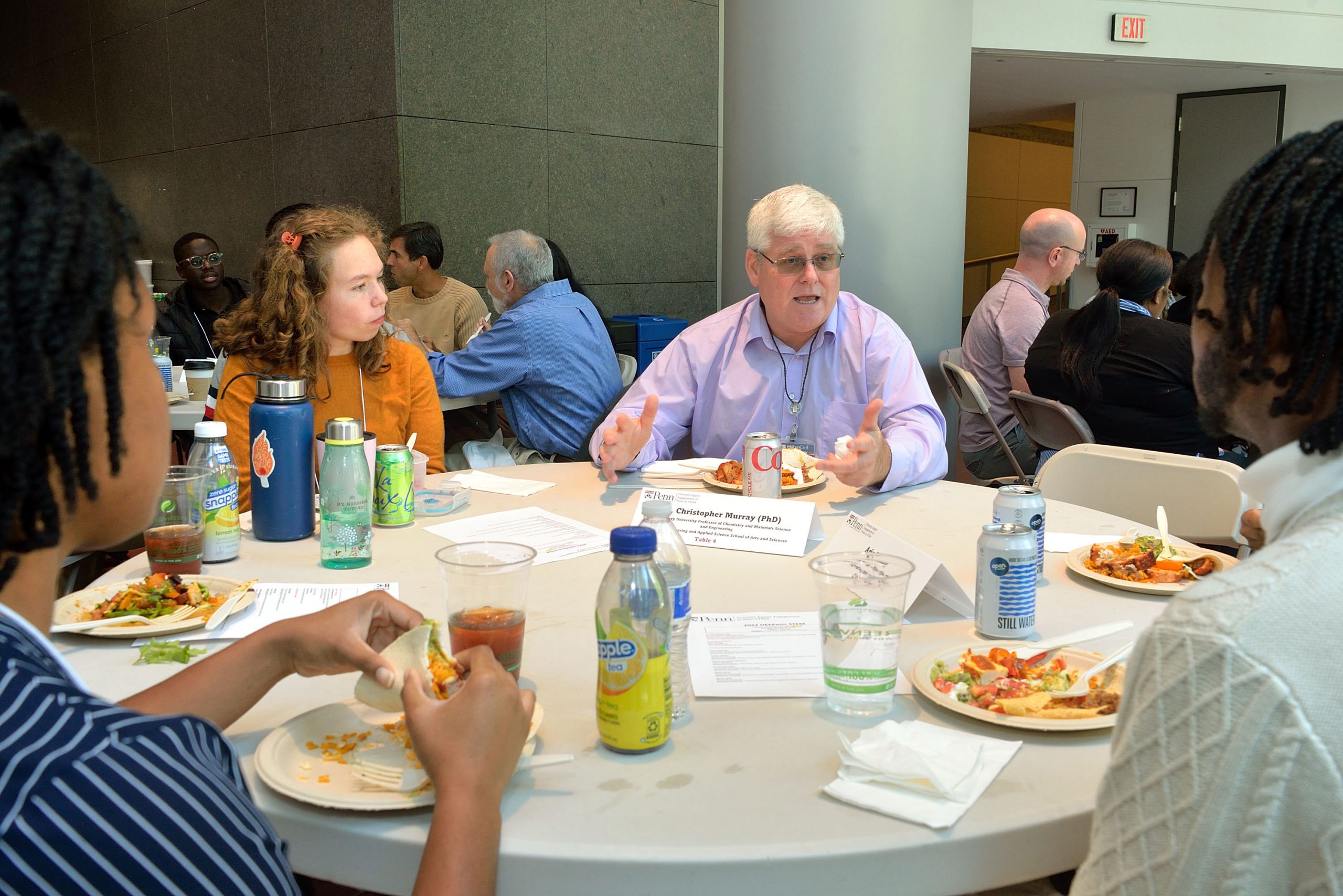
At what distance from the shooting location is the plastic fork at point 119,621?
1.41m

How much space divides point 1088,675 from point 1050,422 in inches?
119

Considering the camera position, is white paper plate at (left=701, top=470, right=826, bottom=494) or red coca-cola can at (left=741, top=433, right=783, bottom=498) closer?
red coca-cola can at (left=741, top=433, right=783, bottom=498)

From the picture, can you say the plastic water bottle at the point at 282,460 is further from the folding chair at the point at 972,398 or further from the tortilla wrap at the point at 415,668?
the folding chair at the point at 972,398

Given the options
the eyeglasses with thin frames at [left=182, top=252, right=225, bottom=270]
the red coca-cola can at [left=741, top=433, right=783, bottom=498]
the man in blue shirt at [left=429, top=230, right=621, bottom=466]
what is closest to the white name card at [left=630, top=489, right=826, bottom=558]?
the red coca-cola can at [left=741, top=433, right=783, bottom=498]

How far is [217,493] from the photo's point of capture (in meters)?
1.77

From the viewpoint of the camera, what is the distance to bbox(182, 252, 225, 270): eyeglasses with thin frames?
568 cm

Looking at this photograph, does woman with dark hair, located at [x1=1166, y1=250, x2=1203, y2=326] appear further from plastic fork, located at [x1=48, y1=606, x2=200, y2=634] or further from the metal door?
the metal door

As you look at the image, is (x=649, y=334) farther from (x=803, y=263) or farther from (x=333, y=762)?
(x=333, y=762)

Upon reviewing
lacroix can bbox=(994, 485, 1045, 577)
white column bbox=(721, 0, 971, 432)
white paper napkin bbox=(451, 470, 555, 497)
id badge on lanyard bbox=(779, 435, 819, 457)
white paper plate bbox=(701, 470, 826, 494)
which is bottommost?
white paper napkin bbox=(451, 470, 555, 497)

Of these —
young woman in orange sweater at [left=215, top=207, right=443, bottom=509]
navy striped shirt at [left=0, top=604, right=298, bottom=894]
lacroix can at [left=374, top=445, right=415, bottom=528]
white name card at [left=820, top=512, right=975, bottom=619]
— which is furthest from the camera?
young woman in orange sweater at [left=215, top=207, right=443, bottom=509]

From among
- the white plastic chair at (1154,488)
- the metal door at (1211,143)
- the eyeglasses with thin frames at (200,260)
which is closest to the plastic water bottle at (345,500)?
the white plastic chair at (1154,488)

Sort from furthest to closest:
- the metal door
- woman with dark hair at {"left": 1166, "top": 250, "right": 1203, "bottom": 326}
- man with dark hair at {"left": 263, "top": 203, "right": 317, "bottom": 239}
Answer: the metal door < woman with dark hair at {"left": 1166, "top": 250, "right": 1203, "bottom": 326} < man with dark hair at {"left": 263, "top": 203, "right": 317, "bottom": 239}

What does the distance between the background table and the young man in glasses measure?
7.03 ft

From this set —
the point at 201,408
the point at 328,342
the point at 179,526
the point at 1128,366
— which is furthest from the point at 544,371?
the point at 179,526
